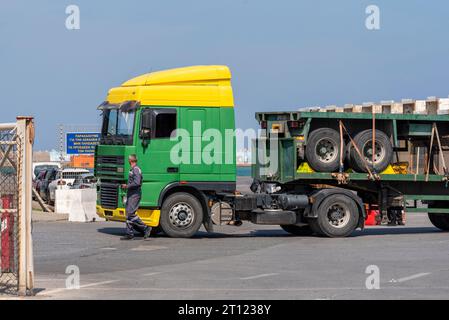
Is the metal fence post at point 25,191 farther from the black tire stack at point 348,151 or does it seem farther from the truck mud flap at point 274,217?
the black tire stack at point 348,151

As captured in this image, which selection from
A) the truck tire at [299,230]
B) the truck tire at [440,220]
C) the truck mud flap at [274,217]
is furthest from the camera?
the truck tire at [440,220]

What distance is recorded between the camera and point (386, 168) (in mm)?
22391

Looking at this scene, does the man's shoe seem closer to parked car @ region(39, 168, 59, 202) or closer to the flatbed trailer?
the flatbed trailer

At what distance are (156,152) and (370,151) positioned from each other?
489 centimetres

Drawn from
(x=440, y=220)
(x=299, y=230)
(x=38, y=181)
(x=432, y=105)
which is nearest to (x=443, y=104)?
(x=432, y=105)

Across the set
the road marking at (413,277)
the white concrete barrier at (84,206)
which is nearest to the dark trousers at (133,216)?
the white concrete barrier at (84,206)

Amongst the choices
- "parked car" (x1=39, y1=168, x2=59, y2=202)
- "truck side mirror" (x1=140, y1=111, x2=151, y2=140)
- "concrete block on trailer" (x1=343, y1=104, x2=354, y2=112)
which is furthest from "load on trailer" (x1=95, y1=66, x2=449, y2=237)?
"parked car" (x1=39, y1=168, x2=59, y2=202)

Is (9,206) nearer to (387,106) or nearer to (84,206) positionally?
(84,206)

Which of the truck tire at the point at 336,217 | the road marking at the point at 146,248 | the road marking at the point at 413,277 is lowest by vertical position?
the road marking at the point at 146,248

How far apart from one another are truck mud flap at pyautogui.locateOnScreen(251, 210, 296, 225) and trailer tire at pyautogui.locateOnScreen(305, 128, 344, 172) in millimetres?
1211

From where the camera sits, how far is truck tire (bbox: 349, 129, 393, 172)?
2212cm

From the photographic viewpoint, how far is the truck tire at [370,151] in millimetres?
22125

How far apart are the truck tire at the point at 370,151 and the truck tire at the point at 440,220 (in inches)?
Result: 117

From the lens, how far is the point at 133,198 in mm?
20766
